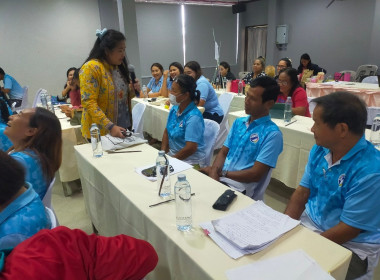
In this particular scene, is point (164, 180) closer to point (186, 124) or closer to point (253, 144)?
point (253, 144)

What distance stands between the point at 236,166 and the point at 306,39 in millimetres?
7037

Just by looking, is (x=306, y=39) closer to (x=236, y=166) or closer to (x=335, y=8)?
(x=335, y=8)

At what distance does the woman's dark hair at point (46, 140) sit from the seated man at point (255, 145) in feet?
3.16

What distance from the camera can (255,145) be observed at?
1717mm

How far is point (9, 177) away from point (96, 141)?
1114 millimetres

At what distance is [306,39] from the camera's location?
7.55 meters

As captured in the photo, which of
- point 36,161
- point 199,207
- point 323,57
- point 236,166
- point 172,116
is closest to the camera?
point 199,207

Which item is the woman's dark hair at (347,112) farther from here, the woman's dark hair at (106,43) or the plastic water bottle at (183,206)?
the woman's dark hair at (106,43)

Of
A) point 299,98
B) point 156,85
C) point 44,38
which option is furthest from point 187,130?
point 44,38

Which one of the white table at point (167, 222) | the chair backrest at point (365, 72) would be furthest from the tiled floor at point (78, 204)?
the chair backrest at point (365, 72)

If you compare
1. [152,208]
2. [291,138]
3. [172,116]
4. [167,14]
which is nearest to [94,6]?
[167,14]

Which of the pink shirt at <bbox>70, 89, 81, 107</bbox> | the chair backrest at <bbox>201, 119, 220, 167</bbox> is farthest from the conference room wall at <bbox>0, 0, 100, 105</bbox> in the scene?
the chair backrest at <bbox>201, 119, 220, 167</bbox>

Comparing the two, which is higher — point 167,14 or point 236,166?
point 167,14

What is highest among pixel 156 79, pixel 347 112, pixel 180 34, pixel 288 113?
pixel 180 34
